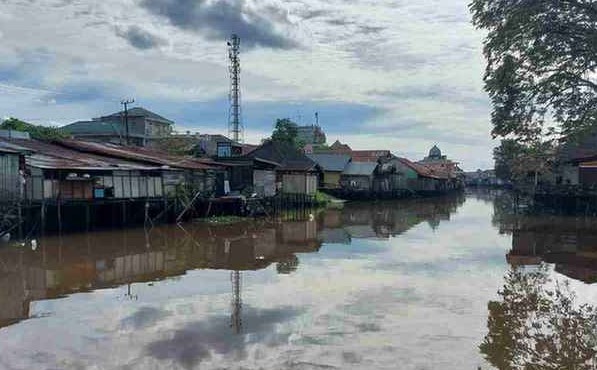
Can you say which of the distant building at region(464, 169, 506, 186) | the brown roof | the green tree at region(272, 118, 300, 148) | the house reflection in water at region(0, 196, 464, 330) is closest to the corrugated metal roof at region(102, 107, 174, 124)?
the green tree at region(272, 118, 300, 148)

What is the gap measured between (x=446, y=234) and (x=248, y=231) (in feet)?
33.8

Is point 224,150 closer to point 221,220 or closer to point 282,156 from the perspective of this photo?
point 282,156

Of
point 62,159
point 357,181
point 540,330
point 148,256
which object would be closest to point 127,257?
point 148,256

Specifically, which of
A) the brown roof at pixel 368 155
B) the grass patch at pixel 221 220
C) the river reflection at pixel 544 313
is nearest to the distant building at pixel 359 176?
the brown roof at pixel 368 155

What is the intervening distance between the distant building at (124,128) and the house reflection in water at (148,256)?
30.4 metres

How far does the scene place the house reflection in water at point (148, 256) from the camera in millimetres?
13914

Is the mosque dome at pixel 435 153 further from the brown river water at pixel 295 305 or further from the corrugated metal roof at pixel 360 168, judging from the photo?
the brown river water at pixel 295 305

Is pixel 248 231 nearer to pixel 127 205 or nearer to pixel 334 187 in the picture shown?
pixel 127 205

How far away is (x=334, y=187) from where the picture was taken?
59.3 m

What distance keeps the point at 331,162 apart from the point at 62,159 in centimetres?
3891

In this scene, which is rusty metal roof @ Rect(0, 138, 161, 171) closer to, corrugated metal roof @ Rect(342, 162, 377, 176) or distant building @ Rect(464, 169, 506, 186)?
corrugated metal roof @ Rect(342, 162, 377, 176)

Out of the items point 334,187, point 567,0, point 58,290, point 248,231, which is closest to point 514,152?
point 567,0

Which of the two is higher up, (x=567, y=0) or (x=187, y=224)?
(x=567, y=0)

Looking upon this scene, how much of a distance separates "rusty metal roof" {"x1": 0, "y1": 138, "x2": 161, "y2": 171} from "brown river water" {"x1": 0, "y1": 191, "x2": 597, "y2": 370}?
428 centimetres
